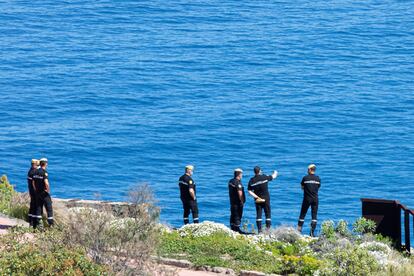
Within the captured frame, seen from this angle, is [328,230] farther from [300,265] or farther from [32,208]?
[32,208]

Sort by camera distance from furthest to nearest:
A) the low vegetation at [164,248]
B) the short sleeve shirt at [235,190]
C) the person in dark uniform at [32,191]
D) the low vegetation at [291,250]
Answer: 1. the short sleeve shirt at [235,190]
2. the person in dark uniform at [32,191]
3. the low vegetation at [291,250]
4. the low vegetation at [164,248]

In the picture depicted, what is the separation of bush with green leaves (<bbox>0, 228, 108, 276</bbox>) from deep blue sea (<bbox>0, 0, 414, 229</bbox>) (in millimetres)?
21858

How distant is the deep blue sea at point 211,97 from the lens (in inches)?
1880

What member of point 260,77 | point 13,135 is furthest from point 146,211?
point 260,77

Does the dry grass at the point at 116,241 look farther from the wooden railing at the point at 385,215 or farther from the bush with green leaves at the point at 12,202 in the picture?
the bush with green leaves at the point at 12,202

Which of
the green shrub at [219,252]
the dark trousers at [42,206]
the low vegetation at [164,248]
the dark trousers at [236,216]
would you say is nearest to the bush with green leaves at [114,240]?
the low vegetation at [164,248]

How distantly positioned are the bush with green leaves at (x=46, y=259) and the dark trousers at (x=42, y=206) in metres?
5.84

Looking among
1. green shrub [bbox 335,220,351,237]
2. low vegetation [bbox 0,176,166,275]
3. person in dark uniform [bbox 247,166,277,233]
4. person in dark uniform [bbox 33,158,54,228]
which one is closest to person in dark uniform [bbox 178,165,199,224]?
person in dark uniform [bbox 247,166,277,233]

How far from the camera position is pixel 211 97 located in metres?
59.4

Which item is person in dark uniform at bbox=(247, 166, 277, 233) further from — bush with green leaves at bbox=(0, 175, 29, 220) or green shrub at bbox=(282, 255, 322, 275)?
bush with green leaves at bbox=(0, 175, 29, 220)

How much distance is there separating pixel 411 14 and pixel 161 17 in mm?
17597

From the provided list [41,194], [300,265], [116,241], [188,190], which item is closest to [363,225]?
[300,265]

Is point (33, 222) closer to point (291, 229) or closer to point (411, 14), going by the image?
point (291, 229)

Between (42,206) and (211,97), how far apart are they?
108 feet
